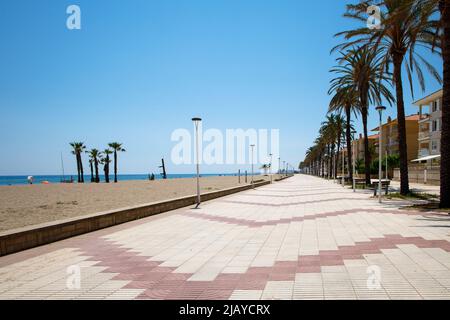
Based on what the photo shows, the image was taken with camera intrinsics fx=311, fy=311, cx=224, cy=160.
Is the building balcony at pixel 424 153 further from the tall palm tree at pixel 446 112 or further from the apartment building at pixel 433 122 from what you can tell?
the tall palm tree at pixel 446 112

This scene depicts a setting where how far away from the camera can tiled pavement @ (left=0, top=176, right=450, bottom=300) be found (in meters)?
4.40

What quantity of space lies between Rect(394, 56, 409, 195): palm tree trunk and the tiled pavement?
8772mm

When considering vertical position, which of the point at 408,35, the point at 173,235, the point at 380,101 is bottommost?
the point at 173,235

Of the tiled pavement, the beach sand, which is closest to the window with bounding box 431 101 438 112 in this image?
the beach sand

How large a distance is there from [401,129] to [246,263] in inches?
613

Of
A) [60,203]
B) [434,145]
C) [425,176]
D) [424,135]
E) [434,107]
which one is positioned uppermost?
[434,107]

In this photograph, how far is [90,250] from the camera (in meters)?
6.99

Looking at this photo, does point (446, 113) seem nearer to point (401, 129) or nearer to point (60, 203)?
point (401, 129)

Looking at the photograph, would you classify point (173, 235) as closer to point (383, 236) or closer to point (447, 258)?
point (383, 236)

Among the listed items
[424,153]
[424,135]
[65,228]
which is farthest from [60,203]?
[424,135]

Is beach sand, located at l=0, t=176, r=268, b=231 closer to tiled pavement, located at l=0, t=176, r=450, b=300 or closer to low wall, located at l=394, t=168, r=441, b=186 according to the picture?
tiled pavement, located at l=0, t=176, r=450, b=300

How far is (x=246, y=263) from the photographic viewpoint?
5793 mm

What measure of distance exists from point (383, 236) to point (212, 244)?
13.7 ft
